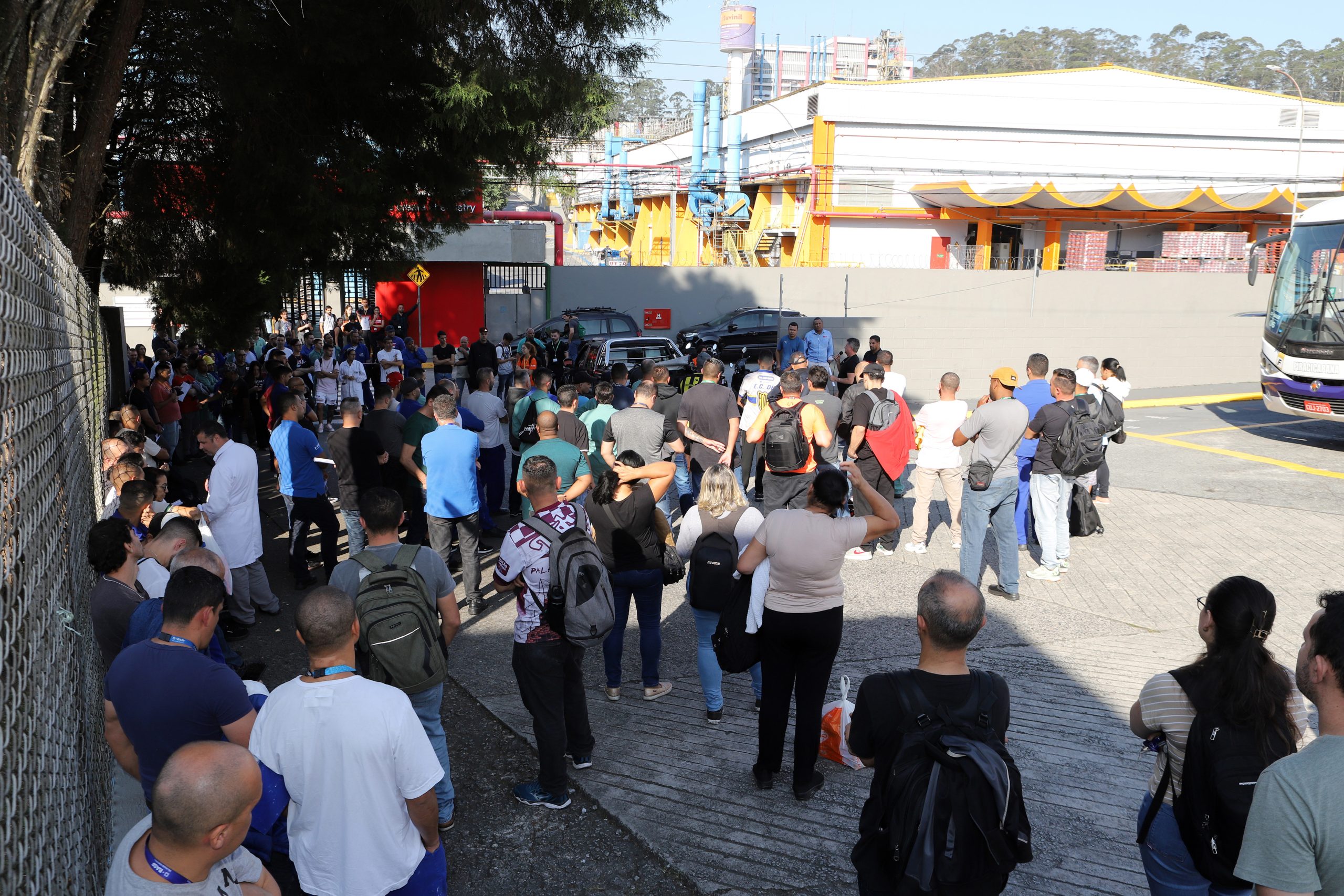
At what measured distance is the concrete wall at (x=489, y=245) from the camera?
25.5m

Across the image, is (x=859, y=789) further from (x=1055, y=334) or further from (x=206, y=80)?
(x=1055, y=334)

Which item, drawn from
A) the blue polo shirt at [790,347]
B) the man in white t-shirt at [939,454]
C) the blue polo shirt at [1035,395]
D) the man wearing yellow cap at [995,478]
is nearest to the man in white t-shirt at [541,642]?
the man wearing yellow cap at [995,478]

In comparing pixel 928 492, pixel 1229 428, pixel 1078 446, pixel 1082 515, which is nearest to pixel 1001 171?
pixel 1229 428

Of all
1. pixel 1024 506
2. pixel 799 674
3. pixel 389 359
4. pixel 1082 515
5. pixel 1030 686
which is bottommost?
pixel 1030 686

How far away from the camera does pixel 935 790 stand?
283cm

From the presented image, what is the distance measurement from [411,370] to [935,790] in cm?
1562

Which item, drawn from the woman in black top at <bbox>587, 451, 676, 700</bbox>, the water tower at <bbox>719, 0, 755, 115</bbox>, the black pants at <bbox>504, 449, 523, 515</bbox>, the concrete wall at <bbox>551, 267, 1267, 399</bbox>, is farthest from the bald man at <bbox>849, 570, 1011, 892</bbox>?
the water tower at <bbox>719, 0, 755, 115</bbox>

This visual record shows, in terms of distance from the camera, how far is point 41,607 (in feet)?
9.67

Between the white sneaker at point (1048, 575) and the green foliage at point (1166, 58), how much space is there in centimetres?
11070

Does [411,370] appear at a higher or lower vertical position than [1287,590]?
higher

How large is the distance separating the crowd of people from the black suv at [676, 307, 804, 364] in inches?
555

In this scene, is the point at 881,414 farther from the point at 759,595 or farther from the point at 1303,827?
the point at 1303,827

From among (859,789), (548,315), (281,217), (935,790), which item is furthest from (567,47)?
(548,315)

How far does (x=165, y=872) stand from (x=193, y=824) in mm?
152
